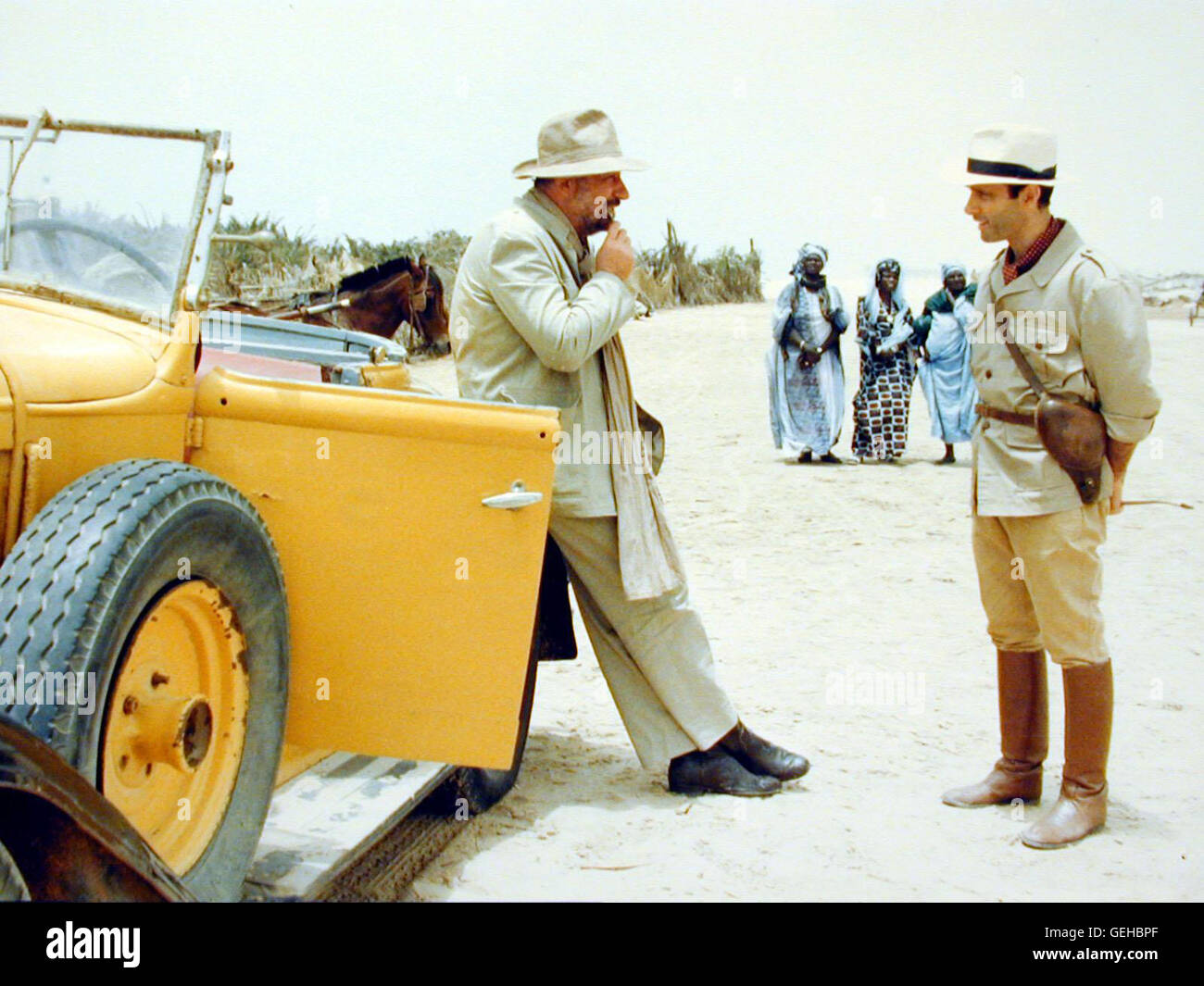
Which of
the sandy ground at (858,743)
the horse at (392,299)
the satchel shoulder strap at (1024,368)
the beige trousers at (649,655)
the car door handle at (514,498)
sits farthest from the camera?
the horse at (392,299)

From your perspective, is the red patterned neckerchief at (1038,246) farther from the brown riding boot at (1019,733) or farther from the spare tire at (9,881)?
the spare tire at (9,881)

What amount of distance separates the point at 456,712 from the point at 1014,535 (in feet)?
5.70

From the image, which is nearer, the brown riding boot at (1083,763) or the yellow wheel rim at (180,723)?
the yellow wheel rim at (180,723)

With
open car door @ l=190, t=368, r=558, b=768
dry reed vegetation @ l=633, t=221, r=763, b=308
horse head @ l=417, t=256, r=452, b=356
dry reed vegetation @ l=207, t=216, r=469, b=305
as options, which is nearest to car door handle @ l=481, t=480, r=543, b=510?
open car door @ l=190, t=368, r=558, b=768

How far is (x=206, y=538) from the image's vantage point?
247 centimetres

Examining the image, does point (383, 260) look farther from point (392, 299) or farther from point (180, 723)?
point (180, 723)

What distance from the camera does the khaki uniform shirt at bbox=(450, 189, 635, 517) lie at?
3568 mm

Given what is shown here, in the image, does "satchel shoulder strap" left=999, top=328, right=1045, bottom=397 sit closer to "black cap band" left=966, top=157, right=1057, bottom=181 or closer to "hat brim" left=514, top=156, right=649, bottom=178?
"black cap band" left=966, top=157, right=1057, bottom=181

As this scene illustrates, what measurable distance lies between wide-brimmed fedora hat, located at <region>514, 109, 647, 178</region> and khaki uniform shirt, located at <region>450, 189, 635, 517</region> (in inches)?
6.5

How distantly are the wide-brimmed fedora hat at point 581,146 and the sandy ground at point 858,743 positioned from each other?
6.32 feet

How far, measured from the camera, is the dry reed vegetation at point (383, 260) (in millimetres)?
19078

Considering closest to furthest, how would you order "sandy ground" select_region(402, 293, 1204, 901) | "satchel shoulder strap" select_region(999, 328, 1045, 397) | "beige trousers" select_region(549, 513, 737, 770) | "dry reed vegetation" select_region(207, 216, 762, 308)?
"sandy ground" select_region(402, 293, 1204, 901)
"satchel shoulder strap" select_region(999, 328, 1045, 397)
"beige trousers" select_region(549, 513, 737, 770)
"dry reed vegetation" select_region(207, 216, 762, 308)

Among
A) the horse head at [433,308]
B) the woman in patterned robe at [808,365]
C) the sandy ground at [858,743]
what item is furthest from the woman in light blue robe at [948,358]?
the horse head at [433,308]

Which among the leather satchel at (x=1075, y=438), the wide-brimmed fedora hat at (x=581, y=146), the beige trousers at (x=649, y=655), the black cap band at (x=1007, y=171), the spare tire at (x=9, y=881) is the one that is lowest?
the beige trousers at (x=649, y=655)
